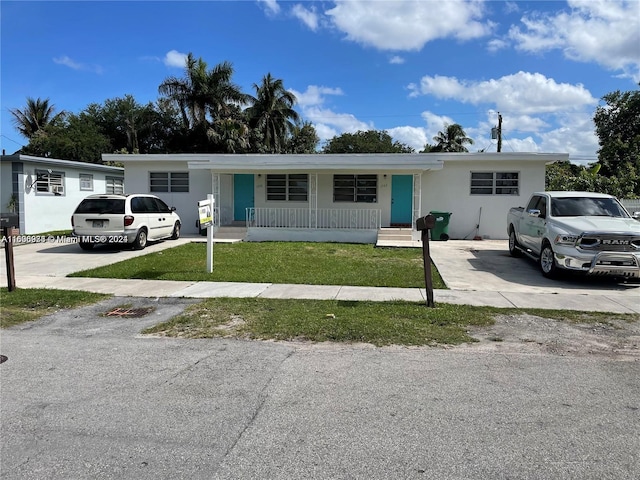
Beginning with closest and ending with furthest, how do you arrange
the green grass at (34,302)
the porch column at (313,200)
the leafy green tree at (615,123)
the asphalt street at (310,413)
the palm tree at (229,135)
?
the asphalt street at (310,413) < the green grass at (34,302) < the porch column at (313,200) < the leafy green tree at (615,123) < the palm tree at (229,135)

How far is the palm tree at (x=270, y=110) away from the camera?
Result: 37.9 m

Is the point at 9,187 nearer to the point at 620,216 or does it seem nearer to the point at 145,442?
the point at 145,442

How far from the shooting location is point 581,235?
923 cm

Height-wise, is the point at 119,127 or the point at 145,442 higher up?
the point at 119,127

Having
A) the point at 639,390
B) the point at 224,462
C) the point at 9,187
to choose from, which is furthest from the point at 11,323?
the point at 9,187

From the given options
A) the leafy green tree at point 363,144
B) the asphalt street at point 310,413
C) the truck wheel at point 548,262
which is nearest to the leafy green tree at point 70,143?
the leafy green tree at point 363,144

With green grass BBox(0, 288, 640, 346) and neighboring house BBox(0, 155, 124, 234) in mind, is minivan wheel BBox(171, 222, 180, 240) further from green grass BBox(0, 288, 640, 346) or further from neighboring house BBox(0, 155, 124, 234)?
green grass BBox(0, 288, 640, 346)

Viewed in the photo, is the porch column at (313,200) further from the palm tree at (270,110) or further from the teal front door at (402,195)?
the palm tree at (270,110)

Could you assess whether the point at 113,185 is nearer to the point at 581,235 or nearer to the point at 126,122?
the point at 126,122

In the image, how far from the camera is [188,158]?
19000 mm

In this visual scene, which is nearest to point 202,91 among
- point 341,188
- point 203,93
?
point 203,93

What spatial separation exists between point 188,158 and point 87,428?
54.4ft

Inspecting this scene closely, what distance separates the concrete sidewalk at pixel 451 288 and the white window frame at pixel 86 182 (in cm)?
1127

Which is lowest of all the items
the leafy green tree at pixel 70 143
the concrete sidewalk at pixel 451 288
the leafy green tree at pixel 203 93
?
the concrete sidewalk at pixel 451 288
